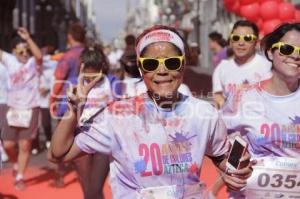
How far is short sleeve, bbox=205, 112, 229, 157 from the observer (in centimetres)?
304

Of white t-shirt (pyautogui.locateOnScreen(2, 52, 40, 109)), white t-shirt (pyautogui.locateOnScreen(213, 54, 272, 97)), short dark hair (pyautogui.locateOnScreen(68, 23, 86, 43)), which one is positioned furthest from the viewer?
white t-shirt (pyautogui.locateOnScreen(2, 52, 40, 109))

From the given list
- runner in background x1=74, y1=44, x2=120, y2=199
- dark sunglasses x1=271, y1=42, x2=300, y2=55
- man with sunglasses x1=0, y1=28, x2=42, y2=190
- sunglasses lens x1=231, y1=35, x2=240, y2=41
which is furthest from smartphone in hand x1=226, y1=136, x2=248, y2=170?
man with sunglasses x1=0, y1=28, x2=42, y2=190

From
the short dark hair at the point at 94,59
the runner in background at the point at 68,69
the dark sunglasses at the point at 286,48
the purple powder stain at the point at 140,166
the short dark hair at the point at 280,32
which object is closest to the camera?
the purple powder stain at the point at 140,166

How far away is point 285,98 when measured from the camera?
3.81m

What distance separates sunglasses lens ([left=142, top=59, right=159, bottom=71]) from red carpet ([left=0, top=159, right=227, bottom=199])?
13.5ft

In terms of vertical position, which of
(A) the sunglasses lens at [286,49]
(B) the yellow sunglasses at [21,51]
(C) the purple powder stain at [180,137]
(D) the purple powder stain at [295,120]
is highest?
(A) the sunglasses lens at [286,49]

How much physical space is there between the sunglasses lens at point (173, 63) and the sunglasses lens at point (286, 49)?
1.13 metres

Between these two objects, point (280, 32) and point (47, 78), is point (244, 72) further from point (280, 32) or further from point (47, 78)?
point (47, 78)

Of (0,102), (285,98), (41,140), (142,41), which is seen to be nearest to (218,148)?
(142,41)

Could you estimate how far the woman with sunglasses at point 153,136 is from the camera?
288 cm

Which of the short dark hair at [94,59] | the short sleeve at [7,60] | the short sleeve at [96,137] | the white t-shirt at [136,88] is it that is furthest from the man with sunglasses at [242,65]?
the short sleeve at [96,137]

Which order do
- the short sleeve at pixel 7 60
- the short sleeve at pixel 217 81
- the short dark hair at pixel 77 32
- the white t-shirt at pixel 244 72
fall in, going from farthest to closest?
the short sleeve at pixel 7 60 < the short dark hair at pixel 77 32 < the short sleeve at pixel 217 81 < the white t-shirt at pixel 244 72

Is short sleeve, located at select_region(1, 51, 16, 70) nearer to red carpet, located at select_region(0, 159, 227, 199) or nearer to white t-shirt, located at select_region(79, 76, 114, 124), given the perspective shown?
red carpet, located at select_region(0, 159, 227, 199)

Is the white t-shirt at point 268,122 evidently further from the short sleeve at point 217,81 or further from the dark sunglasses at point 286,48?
the short sleeve at point 217,81
